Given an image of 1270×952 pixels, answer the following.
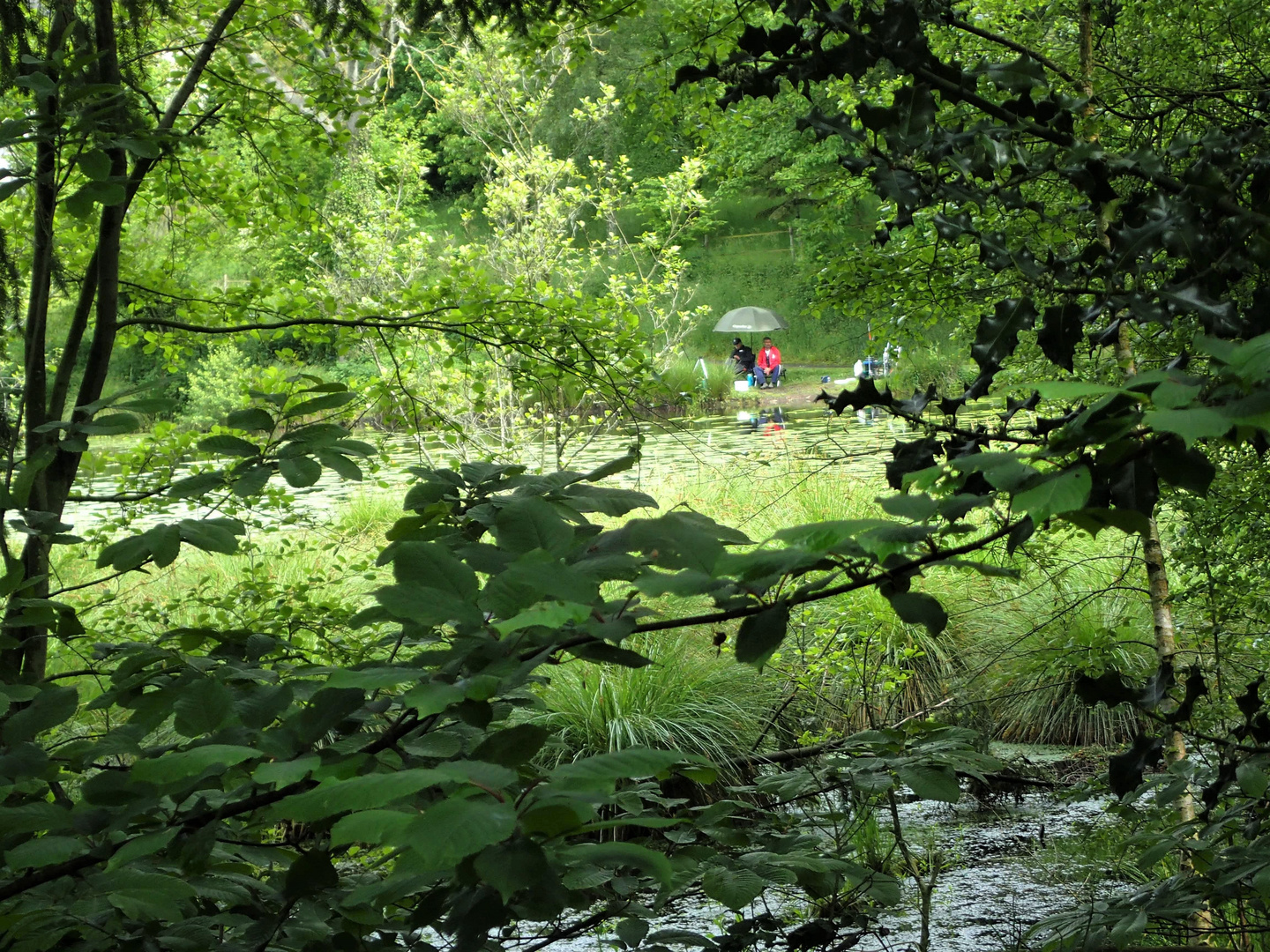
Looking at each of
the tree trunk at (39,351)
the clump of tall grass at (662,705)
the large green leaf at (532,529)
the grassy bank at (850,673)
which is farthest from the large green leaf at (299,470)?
the clump of tall grass at (662,705)

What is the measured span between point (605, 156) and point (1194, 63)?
80.3ft

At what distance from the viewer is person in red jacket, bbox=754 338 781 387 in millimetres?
21156

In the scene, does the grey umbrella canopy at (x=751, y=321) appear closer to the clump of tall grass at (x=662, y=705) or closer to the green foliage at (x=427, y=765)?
the clump of tall grass at (x=662, y=705)

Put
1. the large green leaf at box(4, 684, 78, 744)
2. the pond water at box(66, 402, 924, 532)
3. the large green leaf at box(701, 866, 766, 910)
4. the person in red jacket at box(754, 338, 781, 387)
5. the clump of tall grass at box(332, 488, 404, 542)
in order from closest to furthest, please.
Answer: the large green leaf at box(4, 684, 78, 744) → the large green leaf at box(701, 866, 766, 910) → the pond water at box(66, 402, 924, 532) → the clump of tall grass at box(332, 488, 404, 542) → the person in red jacket at box(754, 338, 781, 387)

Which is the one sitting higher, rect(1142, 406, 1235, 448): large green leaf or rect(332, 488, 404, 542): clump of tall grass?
rect(1142, 406, 1235, 448): large green leaf

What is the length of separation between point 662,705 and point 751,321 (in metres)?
16.6

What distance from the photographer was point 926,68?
1.16 meters

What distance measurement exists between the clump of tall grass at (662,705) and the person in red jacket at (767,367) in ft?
53.3

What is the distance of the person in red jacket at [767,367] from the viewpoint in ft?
69.4

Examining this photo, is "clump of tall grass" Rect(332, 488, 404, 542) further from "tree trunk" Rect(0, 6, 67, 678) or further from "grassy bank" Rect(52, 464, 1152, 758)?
"tree trunk" Rect(0, 6, 67, 678)

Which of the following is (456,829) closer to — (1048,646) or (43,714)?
(43,714)

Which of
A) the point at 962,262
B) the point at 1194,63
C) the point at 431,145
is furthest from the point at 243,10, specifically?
the point at 431,145

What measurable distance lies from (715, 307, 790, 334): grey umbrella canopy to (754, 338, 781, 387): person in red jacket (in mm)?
A: 397

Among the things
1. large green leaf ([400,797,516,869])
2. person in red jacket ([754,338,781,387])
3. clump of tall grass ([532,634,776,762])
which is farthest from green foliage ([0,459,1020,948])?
person in red jacket ([754,338,781,387])
